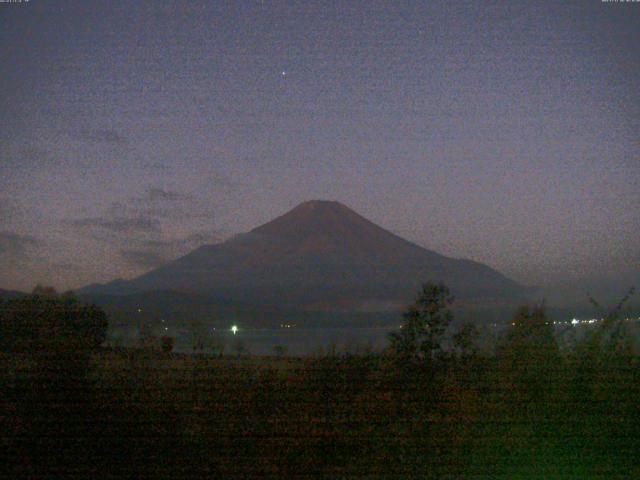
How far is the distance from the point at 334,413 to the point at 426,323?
4.27ft

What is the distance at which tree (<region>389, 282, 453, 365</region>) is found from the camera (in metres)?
5.02

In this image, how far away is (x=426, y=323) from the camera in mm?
5105

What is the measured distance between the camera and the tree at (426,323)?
198 inches

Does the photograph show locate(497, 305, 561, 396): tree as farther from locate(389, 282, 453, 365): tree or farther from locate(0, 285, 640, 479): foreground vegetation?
locate(389, 282, 453, 365): tree

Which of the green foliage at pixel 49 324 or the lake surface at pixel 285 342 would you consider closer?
the green foliage at pixel 49 324

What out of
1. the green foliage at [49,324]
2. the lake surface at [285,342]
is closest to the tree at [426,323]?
the lake surface at [285,342]

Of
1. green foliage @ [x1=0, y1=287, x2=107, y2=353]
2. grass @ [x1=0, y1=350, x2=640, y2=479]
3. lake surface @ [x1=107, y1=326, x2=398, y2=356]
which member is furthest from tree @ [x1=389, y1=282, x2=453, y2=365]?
green foliage @ [x1=0, y1=287, x2=107, y2=353]

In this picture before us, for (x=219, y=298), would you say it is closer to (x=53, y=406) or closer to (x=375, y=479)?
(x=53, y=406)

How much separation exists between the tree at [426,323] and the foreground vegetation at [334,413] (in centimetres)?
19

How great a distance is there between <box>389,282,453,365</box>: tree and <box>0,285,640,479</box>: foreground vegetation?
0.61 feet

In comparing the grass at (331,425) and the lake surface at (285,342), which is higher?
the lake surface at (285,342)

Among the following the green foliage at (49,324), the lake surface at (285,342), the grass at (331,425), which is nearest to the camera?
the grass at (331,425)

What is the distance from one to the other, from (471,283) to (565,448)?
5.24 m

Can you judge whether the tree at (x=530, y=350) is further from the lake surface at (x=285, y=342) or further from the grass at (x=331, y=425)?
the lake surface at (x=285, y=342)
